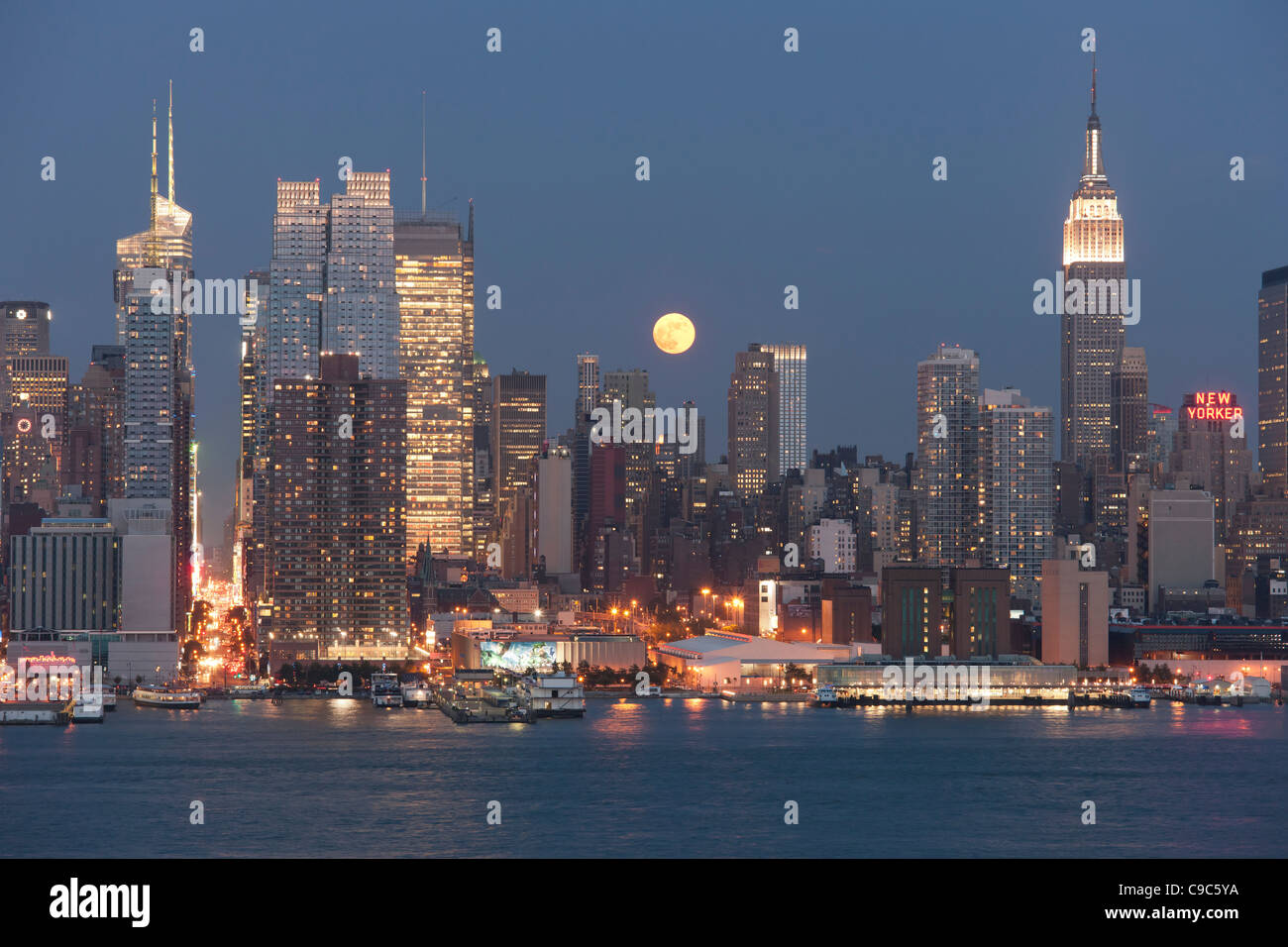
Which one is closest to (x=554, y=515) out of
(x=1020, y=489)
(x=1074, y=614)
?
(x=1020, y=489)

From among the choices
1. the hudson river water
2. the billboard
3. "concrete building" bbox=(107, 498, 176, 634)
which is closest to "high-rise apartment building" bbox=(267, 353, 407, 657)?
"concrete building" bbox=(107, 498, 176, 634)

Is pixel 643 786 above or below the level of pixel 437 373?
below

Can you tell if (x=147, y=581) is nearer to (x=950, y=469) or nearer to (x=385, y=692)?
(x=385, y=692)

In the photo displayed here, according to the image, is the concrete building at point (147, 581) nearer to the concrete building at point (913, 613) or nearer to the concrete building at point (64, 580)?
the concrete building at point (64, 580)

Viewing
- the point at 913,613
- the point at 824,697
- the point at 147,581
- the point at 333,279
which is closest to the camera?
the point at 824,697

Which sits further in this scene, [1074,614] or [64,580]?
[64,580]
